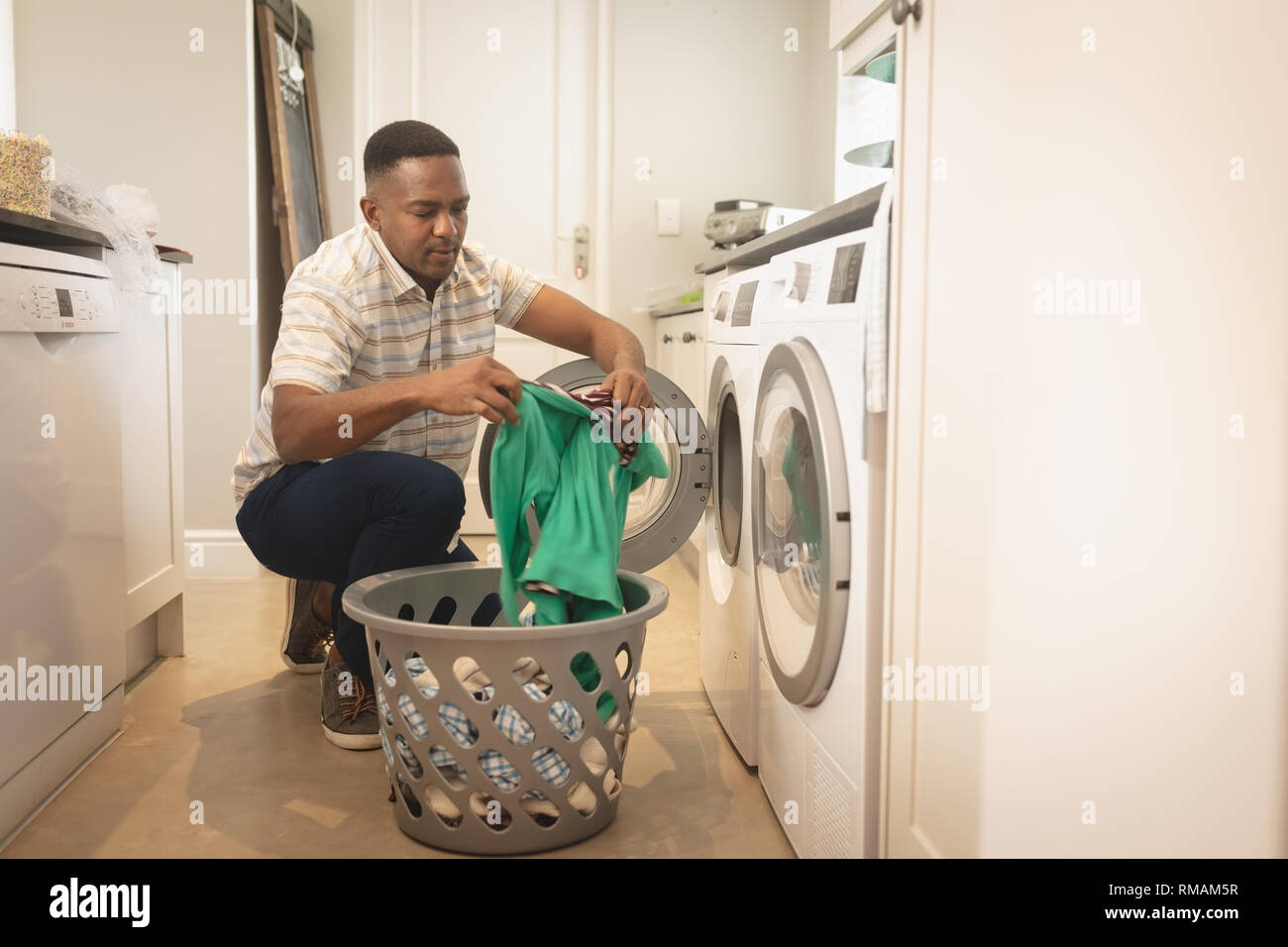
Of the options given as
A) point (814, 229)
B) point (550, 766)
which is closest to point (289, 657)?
point (550, 766)

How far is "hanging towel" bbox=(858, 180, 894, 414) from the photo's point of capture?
50.0 inches

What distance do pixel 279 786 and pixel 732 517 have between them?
2.91ft

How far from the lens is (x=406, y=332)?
1950 mm

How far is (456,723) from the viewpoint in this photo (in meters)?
1.52

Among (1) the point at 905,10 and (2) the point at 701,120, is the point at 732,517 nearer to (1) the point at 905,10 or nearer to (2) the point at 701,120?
(1) the point at 905,10

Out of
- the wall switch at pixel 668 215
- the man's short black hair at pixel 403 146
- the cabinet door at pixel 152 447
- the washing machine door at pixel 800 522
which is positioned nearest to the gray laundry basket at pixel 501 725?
the washing machine door at pixel 800 522

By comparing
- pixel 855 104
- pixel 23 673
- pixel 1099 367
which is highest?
pixel 855 104

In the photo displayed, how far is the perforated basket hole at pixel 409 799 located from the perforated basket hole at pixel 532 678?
237 millimetres

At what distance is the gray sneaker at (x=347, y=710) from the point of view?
2.01 metres
